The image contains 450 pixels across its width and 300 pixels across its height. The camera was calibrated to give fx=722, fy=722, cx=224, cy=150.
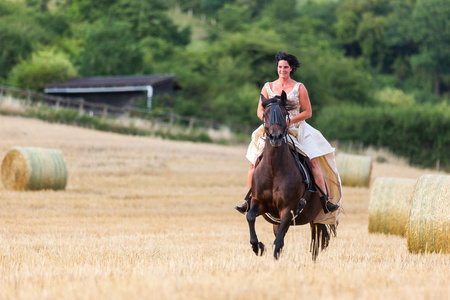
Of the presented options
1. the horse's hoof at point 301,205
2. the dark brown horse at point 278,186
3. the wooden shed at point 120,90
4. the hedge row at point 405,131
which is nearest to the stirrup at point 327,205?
the dark brown horse at point 278,186

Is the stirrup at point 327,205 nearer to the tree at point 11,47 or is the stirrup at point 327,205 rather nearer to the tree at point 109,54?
the tree at point 11,47

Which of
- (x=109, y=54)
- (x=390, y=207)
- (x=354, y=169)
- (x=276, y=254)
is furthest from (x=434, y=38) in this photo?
(x=276, y=254)

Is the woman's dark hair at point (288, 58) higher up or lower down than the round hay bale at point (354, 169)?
higher up

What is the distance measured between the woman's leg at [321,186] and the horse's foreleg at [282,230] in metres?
0.89

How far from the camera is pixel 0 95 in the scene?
128ft

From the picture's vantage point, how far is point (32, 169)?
18.7 meters

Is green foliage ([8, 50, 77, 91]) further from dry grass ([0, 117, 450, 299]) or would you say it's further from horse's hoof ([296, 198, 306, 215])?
horse's hoof ([296, 198, 306, 215])

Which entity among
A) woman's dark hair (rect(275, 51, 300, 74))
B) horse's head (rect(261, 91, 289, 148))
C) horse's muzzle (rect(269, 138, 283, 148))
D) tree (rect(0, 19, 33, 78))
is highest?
tree (rect(0, 19, 33, 78))

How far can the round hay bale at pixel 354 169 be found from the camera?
25406 millimetres

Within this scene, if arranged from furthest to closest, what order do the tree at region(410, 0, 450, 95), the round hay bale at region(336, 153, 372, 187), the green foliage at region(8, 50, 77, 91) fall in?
the tree at region(410, 0, 450, 95) < the green foliage at region(8, 50, 77, 91) < the round hay bale at region(336, 153, 372, 187)

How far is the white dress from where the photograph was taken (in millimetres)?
9352

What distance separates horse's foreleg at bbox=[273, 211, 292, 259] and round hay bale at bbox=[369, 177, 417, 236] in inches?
226

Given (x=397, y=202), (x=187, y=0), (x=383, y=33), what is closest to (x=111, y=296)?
(x=397, y=202)

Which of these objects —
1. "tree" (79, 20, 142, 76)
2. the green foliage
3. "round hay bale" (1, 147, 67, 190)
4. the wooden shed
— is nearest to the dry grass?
"round hay bale" (1, 147, 67, 190)
